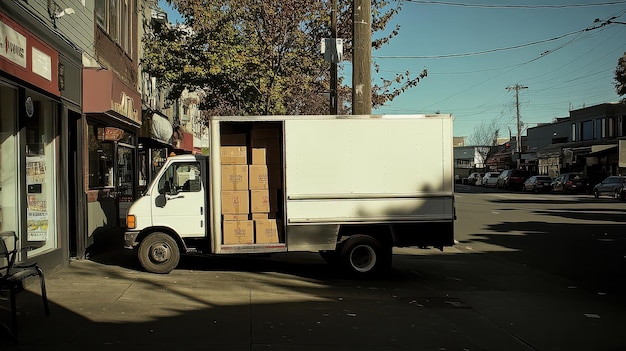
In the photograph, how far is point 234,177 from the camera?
31.3 ft

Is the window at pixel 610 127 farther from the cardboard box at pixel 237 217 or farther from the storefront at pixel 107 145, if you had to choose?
the cardboard box at pixel 237 217

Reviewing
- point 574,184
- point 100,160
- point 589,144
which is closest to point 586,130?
→ point 589,144

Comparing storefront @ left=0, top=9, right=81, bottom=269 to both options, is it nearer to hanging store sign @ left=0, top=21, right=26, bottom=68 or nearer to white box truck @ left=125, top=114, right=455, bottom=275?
hanging store sign @ left=0, top=21, right=26, bottom=68

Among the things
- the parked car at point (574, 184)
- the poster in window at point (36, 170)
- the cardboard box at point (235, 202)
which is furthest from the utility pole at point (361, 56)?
the parked car at point (574, 184)

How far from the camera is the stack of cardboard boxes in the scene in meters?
9.52

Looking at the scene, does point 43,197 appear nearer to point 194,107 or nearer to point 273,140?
point 273,140

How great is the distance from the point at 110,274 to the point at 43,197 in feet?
5.31

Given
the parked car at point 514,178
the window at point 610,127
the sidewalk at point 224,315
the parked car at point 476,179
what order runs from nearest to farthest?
the sidewalk at point 224,315, the window at point 610,127, the parked car at point 514,178, the parked car at point 476,179

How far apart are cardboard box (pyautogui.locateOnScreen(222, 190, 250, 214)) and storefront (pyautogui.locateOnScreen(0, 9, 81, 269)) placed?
2.69m

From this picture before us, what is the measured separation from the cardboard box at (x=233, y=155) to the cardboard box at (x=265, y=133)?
0.99ft

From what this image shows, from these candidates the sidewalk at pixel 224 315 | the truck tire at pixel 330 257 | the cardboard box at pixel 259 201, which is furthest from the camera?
the truck tire at pixel 330 257

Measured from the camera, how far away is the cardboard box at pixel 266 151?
9.73m

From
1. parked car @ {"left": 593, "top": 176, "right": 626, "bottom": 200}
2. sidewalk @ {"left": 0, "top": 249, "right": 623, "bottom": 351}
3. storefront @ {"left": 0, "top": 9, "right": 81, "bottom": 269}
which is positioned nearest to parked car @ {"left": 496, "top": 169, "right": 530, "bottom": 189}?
parked car @ {"left": 593, "top": 176, "right": 626, "bottom": 200}

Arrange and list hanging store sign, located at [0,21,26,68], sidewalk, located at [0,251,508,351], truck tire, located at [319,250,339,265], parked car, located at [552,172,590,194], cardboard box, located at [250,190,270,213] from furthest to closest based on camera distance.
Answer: parked car, located at [552,172,590,194] → truck tire, located at [319,250,339,265] → cardboard box, located at [250,190,270,213] → hanging store sign, located at [0,21,26,68] → sidewalk, located at [0,251,508,351]
